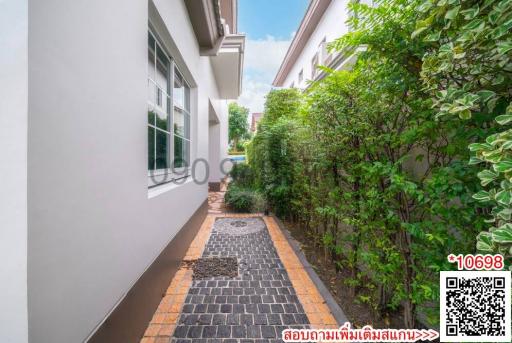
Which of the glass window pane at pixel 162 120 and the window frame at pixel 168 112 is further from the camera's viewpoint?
the glass window pane at pixel 162 120

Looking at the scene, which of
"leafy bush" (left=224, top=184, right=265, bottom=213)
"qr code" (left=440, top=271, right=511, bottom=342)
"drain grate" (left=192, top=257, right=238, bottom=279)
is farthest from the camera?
"leafy bush" (left=224, top=184, right=265, bottom=213)

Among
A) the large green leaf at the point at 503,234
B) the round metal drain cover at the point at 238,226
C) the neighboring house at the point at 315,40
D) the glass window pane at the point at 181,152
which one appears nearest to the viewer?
the large green leaf at the point at 503,234

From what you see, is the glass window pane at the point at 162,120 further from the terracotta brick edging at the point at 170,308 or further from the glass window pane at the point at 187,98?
the terracotta brick edging at the point at 170,308

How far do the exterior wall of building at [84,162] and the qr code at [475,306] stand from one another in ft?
7.15

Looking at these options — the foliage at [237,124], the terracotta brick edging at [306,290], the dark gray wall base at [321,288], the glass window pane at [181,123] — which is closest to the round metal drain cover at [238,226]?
the terracotta brick edging at [306,290]

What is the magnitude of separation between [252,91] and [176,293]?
100ft

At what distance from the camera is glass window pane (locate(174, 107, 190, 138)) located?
3.78m

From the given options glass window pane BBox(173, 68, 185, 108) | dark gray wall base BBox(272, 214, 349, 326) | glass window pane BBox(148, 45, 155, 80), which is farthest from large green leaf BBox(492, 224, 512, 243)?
glass window pane BBox(173, 68, 185, 108)

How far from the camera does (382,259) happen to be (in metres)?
2.14

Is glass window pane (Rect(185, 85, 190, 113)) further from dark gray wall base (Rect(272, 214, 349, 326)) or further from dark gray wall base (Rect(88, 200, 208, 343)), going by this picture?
dark gray wall base (Rect(272, 214, 349, 326))

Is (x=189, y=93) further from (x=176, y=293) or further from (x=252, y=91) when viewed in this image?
(x=252, y=91)

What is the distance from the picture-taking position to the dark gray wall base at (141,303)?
155 cm

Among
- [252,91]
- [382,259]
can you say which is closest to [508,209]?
[382,259]
